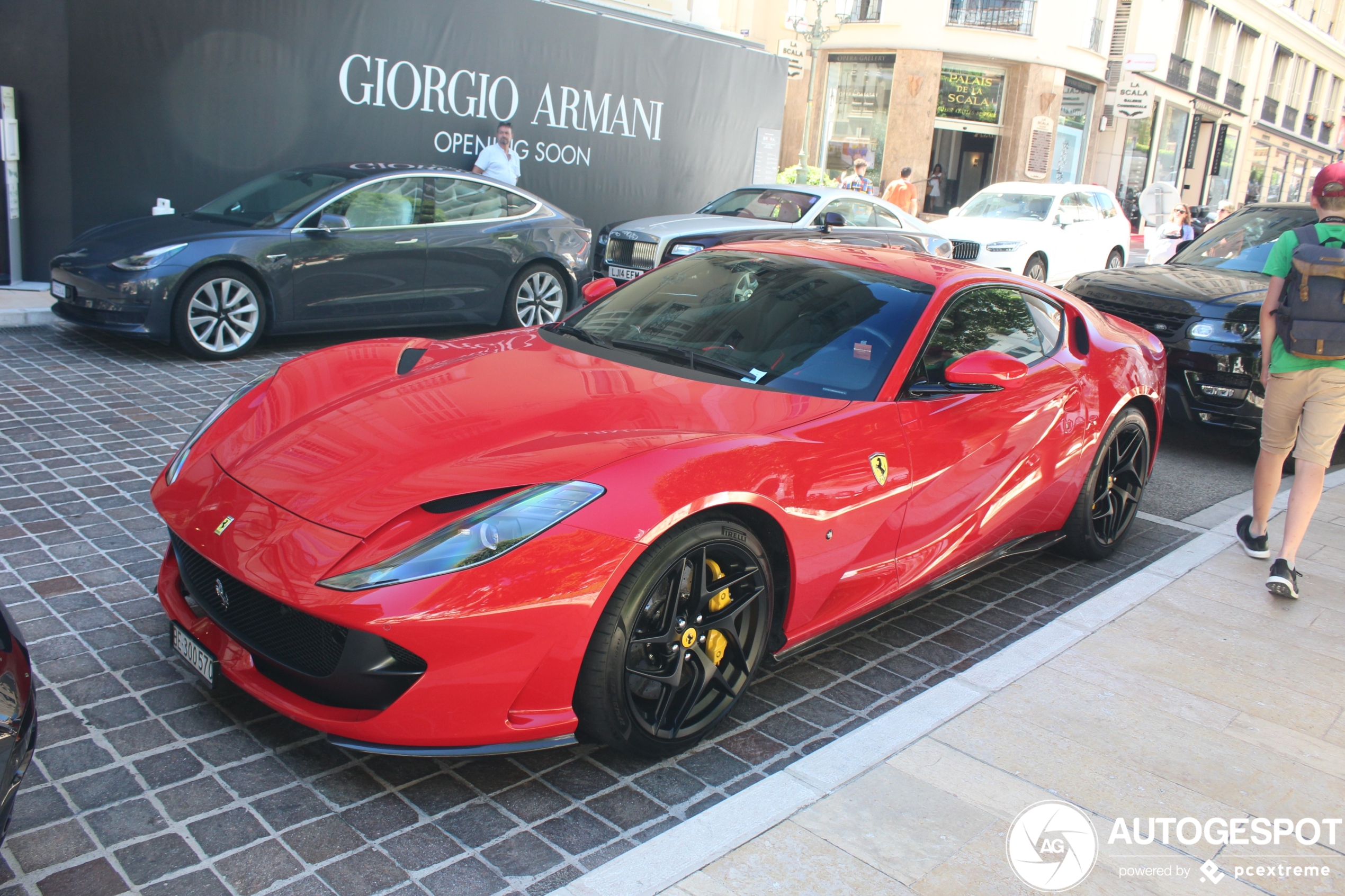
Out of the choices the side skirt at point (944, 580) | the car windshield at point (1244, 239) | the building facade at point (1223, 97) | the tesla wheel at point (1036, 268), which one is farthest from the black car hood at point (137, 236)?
the building facade at point (1223, 97)

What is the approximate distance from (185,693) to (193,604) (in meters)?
0.31

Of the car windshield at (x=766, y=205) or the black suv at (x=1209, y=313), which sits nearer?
the black suv at (x=1209, y=313)

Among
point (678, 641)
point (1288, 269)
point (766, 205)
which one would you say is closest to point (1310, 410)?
point (1288, 269)

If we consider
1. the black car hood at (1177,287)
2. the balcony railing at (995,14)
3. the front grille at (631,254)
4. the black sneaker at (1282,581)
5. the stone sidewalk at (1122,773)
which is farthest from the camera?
the balcony railing at (995,14)

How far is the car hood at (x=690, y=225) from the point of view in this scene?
11102 mm

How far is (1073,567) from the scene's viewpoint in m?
5.09

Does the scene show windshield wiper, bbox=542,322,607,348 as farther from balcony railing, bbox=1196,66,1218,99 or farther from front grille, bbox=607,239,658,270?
balcony railing, bbox=1196,66,1218,99

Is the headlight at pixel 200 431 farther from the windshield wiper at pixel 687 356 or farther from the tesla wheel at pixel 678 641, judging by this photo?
the tesla wheel at pixel 678 641

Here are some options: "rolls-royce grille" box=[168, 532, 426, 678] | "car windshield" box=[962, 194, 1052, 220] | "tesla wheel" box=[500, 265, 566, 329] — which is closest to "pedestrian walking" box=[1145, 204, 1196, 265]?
"car windshield" box=[962, 194, 1052, 220]

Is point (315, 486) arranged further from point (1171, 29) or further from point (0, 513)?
point (1171, 29)

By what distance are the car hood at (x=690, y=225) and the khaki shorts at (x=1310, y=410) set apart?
695 cm

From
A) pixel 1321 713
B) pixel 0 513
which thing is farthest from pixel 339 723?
pixel 1321 713

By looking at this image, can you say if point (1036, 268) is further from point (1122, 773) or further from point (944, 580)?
point (1122, 773)

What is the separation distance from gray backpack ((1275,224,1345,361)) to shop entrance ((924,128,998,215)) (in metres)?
28.4
